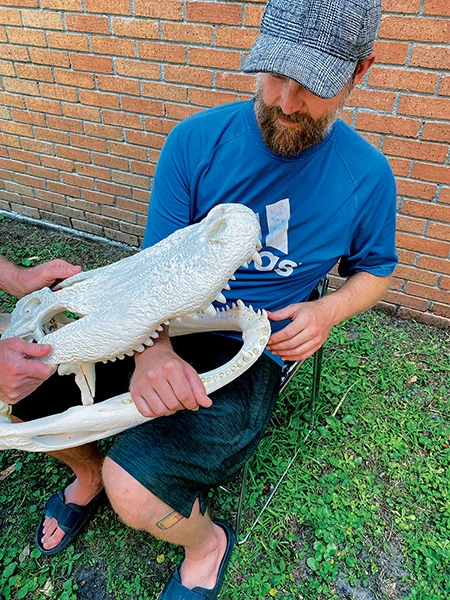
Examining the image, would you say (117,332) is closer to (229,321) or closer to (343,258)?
(229,321)

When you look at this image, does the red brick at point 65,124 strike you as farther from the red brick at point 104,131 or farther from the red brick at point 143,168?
the red brick at point 143,168

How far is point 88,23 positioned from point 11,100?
3.16ft

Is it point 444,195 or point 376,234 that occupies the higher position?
point 376,234

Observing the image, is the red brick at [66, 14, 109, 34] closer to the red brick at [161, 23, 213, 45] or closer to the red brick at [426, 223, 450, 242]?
the red brick at [161, 23, 213, 45]

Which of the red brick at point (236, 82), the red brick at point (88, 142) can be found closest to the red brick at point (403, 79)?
the red brick at point (236, 82)

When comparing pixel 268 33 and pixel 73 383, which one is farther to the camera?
pixel 73 383

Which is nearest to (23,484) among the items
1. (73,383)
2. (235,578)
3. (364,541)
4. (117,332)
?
(73,383)

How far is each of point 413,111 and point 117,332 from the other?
1.91m

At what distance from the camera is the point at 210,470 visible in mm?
1364

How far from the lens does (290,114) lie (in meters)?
1.32

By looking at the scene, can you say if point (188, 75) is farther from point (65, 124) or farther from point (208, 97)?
point (65, 124)

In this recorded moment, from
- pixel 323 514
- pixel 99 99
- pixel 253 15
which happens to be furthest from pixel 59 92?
pixel 323 514

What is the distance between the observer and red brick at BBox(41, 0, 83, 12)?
2.73 meters

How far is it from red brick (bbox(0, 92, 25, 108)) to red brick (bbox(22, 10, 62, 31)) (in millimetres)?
519
